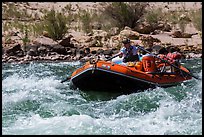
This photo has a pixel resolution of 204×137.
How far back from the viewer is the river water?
7.57 meters

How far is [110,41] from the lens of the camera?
64.9 feet

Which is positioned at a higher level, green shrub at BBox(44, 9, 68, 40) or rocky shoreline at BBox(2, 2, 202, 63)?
green shrub at BBox(44, 9, 68, 40)

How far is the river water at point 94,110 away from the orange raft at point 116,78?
0.58ft

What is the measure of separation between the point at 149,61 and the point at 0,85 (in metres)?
4.03

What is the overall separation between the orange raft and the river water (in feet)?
0.58

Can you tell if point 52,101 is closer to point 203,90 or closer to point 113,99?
point 113,99

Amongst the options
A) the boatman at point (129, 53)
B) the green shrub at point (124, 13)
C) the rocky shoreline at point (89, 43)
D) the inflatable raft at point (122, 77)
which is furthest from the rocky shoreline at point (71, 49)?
the inflatable raft at point (122, 77)

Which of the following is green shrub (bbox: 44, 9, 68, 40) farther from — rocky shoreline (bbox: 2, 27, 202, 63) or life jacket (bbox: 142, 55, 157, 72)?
life jacket (bbox: 142, 55, 157, 72)

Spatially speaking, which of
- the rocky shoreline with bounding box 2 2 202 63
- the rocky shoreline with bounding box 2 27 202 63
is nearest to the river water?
the rocky shoreline with bounding box 2 27 202 63

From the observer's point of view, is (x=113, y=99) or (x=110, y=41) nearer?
(x=113, y=99)

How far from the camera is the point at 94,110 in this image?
9.14 meters

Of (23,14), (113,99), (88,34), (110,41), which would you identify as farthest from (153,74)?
(23,14)

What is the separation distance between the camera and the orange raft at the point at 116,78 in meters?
10.3

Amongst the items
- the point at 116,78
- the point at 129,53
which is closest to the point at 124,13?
the point at 129,53
